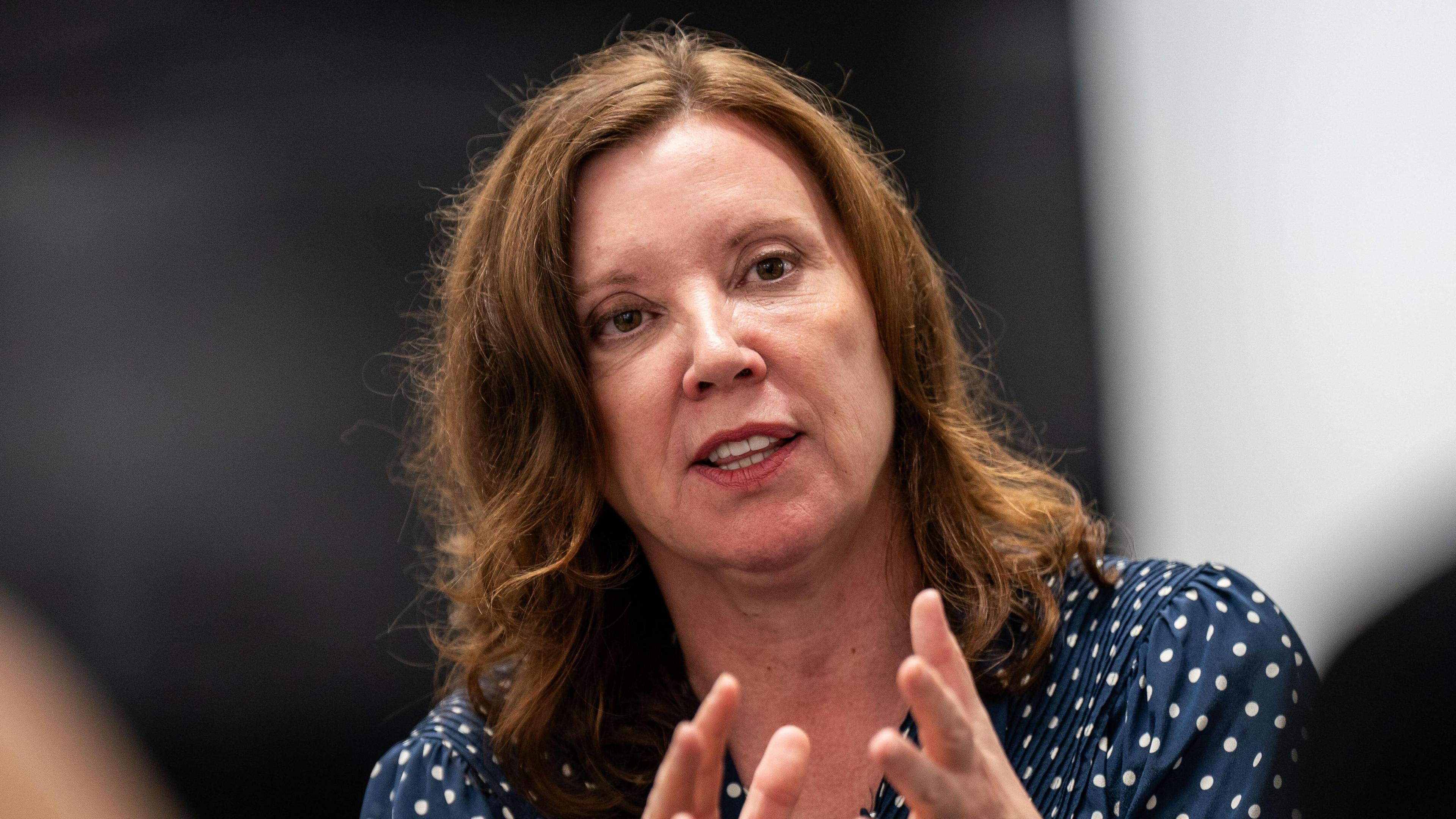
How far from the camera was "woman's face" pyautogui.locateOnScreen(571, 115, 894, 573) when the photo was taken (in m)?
1.50

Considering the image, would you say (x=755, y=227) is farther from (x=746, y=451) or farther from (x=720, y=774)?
(x=720, y=774)

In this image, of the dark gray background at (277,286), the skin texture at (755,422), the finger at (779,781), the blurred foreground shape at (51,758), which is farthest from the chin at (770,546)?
the dark gray background at (277,286)

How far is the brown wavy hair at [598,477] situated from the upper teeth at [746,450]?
196mm

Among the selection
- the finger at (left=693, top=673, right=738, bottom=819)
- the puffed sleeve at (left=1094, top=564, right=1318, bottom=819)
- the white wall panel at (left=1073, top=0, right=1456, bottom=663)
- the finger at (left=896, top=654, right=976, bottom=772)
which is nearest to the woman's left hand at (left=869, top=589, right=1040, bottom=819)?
the finger at (left=896, top=654, right=976, bottom=772)

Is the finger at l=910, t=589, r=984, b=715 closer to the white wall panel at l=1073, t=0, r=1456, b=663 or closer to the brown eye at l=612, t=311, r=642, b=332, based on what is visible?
the brown eye at l=612, t=311, r=642, b=332

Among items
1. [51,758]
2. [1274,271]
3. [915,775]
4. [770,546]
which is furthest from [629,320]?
[1274,271]

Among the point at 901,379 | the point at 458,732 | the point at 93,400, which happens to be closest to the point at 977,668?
the point at 901,379

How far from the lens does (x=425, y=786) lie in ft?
5.31

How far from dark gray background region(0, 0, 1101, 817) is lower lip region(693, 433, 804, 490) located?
1108 millimetres

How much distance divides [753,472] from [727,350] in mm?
146

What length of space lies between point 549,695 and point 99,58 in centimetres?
163

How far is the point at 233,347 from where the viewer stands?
2457 millimetres

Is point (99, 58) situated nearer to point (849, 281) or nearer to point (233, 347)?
point (233, 347)

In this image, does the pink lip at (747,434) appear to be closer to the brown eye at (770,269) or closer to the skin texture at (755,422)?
the skin texture at (755,422)
